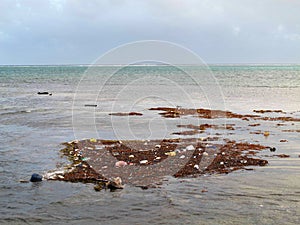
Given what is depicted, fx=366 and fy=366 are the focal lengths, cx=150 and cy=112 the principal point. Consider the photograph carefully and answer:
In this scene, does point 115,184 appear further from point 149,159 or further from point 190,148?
point 190,148

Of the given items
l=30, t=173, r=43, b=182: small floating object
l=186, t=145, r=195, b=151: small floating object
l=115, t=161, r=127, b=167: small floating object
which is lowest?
l=30, t=173, r=43, b=182: small floating object

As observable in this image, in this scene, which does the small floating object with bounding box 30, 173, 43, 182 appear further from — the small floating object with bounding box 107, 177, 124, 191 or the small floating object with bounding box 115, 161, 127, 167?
the small floating object with bounding box 115, 161, 127, 167

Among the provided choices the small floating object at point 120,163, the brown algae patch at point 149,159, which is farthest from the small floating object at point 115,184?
the small floating object at point 120,163

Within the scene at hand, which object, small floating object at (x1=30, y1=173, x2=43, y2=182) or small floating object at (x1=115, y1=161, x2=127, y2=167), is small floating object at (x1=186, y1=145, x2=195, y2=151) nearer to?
small floating object at (x1=115, y1=161, x2=127, y2=167)

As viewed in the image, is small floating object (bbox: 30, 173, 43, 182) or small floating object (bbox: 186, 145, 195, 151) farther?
small floating object (bbox: 186, 145, 195, 151)

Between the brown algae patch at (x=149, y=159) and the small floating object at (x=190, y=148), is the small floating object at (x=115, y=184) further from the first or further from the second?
the small floating object at (x=190, y=148)

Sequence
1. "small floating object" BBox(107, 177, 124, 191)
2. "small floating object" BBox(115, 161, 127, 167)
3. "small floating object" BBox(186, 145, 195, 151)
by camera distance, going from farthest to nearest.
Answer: "small floating object" BBox(186, 145, 195, 151), "small floating object" BBox(115, 161, 127, 167), "small floating object" BBox(107, 177, 124, 191)

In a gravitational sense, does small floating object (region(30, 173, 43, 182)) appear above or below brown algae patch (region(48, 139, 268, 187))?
below

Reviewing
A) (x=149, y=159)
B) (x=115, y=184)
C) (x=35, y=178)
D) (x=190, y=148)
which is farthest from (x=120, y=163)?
(x=190, y=148)

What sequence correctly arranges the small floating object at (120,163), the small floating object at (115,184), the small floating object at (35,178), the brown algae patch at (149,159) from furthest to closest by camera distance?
the small floating object at (120,163)
the brown algae patch at (149,159)
the small floating object at (35,178)
the small floating object at (115,184)

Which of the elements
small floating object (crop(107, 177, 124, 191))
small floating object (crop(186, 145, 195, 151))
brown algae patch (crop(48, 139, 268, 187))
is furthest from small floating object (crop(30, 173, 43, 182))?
small floating object (crop(186, 145, 195, 151))

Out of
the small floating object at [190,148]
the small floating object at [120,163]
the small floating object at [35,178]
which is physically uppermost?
the small floating object at [190,148]

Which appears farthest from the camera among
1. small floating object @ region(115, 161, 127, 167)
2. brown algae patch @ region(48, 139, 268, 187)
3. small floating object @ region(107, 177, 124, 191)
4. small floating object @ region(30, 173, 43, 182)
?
small floating object @ region(115, 161, 127, 167)

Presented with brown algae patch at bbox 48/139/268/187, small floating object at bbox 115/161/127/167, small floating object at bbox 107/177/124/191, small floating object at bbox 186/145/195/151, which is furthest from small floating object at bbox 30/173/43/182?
small floating object at bbox 186/145/195/151
